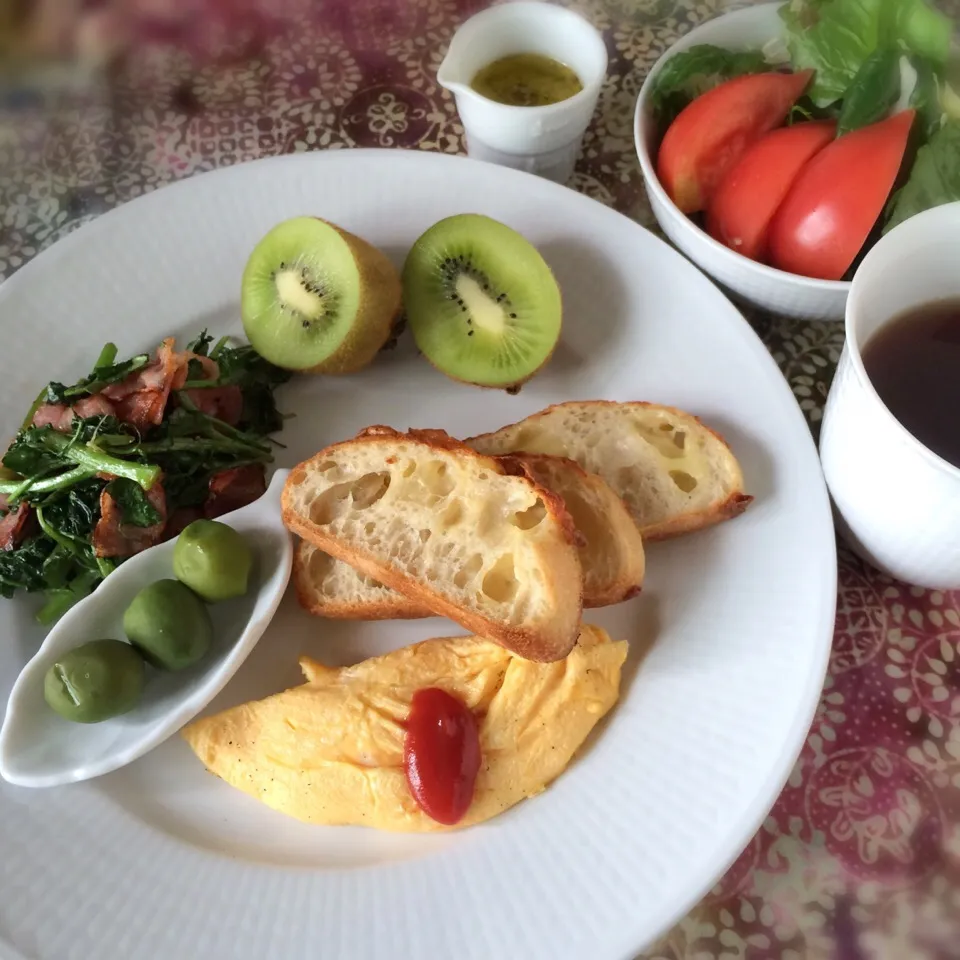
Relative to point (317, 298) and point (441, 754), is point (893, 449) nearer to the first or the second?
point (441, 754)

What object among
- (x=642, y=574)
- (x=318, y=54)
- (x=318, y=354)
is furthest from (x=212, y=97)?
(x=642, y=574)

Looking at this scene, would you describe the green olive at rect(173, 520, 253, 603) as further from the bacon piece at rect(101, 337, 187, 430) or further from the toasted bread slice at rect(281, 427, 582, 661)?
the bacon piece at rect(101, 337, 187, 430)

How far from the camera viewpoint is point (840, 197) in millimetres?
1777

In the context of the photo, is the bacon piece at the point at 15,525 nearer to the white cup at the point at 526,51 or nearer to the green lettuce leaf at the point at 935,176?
the white cup at the point at 526,51

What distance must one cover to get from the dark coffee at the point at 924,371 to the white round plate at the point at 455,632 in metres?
0.21

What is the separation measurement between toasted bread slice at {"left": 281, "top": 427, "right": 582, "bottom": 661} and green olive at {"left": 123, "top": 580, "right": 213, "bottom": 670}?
256 millimetres

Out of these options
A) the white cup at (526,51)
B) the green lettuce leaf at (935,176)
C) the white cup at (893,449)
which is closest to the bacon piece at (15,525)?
the white cup at (526,51)

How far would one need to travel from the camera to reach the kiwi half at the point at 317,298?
193 cm

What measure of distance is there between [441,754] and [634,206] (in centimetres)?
150

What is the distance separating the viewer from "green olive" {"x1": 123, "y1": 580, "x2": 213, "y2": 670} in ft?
5.44

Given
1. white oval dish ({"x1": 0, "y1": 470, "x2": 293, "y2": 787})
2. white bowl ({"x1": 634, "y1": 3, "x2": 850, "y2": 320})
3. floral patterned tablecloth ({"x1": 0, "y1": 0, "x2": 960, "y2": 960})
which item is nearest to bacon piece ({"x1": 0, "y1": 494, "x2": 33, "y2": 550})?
white oval dish ({"x1": 0, "y1": 470, "x2": 293, "y2": 787})

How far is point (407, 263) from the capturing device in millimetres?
2027

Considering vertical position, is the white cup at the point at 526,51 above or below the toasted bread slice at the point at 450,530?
above

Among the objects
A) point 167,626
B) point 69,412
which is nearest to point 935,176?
point 167,626
